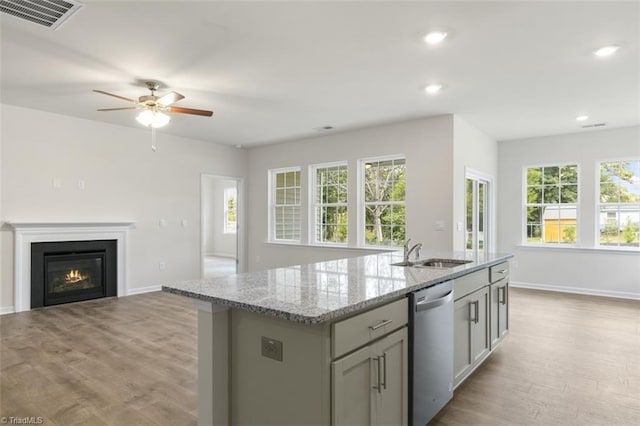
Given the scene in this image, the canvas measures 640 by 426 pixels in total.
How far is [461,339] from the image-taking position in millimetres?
2602

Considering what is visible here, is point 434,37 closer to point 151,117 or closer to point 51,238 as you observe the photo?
point 151,117

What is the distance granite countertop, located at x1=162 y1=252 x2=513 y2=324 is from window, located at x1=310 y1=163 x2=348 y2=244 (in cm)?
377

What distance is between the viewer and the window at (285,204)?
7.18 meters

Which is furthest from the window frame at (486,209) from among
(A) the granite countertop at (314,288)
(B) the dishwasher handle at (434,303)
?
(B) the dishwasher handle at (434,303)

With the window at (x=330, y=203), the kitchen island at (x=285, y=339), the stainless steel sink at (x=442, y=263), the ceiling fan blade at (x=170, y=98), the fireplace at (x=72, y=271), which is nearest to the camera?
the kitchen island at (x=285, y=339)

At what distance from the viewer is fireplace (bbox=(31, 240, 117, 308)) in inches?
196

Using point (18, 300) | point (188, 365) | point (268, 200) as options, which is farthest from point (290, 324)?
point (268, 200)

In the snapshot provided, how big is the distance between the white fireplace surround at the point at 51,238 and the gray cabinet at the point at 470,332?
5.13 m

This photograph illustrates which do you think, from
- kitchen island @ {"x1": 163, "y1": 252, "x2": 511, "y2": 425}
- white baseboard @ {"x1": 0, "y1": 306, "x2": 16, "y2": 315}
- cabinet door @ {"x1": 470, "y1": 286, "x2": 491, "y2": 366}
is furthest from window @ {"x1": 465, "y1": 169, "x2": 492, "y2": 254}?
white baseboard @ {"x1": 0, "y1": 306, "x2": 16, "y2": 315}

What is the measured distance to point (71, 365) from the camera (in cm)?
308

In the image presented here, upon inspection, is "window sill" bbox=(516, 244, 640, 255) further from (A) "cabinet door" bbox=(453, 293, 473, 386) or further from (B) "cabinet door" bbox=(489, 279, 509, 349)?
(A) "cabinet door" bbox=(453, 293, 473, 386)

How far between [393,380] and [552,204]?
237 inches

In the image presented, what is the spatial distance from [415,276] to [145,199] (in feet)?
17.2

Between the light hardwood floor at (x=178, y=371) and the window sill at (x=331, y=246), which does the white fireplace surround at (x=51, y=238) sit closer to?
the light hardwood floor at (x=178, y=371)
